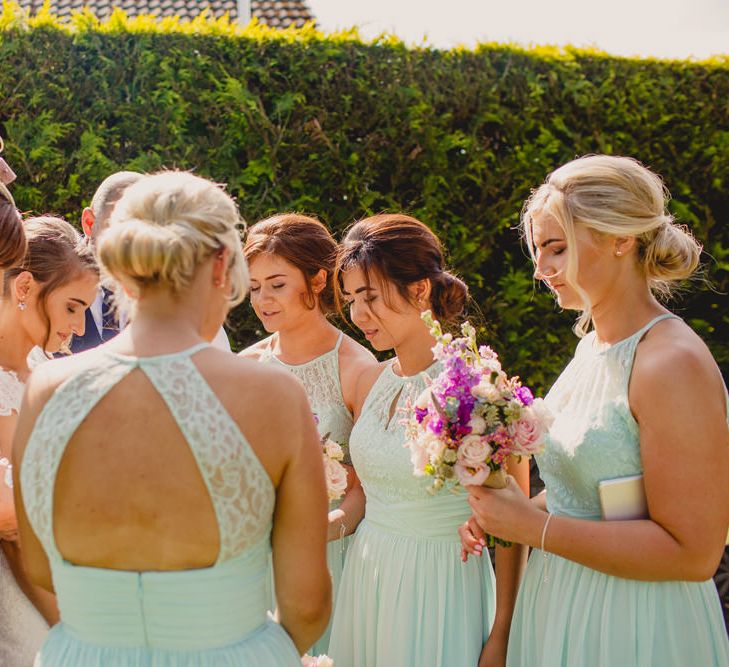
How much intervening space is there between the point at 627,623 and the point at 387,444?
3.99ft

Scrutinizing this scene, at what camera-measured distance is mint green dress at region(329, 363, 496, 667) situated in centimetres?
330

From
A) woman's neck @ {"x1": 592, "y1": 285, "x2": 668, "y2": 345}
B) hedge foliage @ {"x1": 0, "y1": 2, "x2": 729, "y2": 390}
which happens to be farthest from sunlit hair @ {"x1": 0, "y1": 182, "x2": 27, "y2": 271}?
hedge foliage @ {"x1": 0, "y1": 2, "x2": 729, "y2": 390}

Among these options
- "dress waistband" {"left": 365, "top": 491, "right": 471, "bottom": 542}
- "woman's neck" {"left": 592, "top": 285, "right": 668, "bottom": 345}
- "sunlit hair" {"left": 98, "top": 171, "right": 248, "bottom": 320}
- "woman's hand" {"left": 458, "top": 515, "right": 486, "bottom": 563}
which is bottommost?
"dress waistband" {"left": 365, "top": 491, "right": 471, "bottom": 542}

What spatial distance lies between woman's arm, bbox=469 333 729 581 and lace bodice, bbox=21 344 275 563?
1.26 meters

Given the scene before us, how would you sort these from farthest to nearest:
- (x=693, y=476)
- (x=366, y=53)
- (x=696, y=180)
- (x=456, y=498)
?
(x=696, y=180) < (x=366, y=53) < (x=456, y=498) < (x=693, y=476)

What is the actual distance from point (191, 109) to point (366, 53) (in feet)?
4.91

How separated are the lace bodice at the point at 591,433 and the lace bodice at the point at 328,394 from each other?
1.27 m

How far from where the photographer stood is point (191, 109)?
6211 millimetres

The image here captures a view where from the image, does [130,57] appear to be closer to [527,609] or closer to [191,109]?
[191,109]

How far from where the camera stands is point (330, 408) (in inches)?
161

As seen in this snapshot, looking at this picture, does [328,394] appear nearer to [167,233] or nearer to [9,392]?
[9,392]

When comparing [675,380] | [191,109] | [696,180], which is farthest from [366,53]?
[675,380]

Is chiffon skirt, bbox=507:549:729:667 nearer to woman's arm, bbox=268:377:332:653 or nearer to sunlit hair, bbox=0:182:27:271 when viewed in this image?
woman's arm, bbox=268:377:332:653

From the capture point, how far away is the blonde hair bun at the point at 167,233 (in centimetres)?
190
